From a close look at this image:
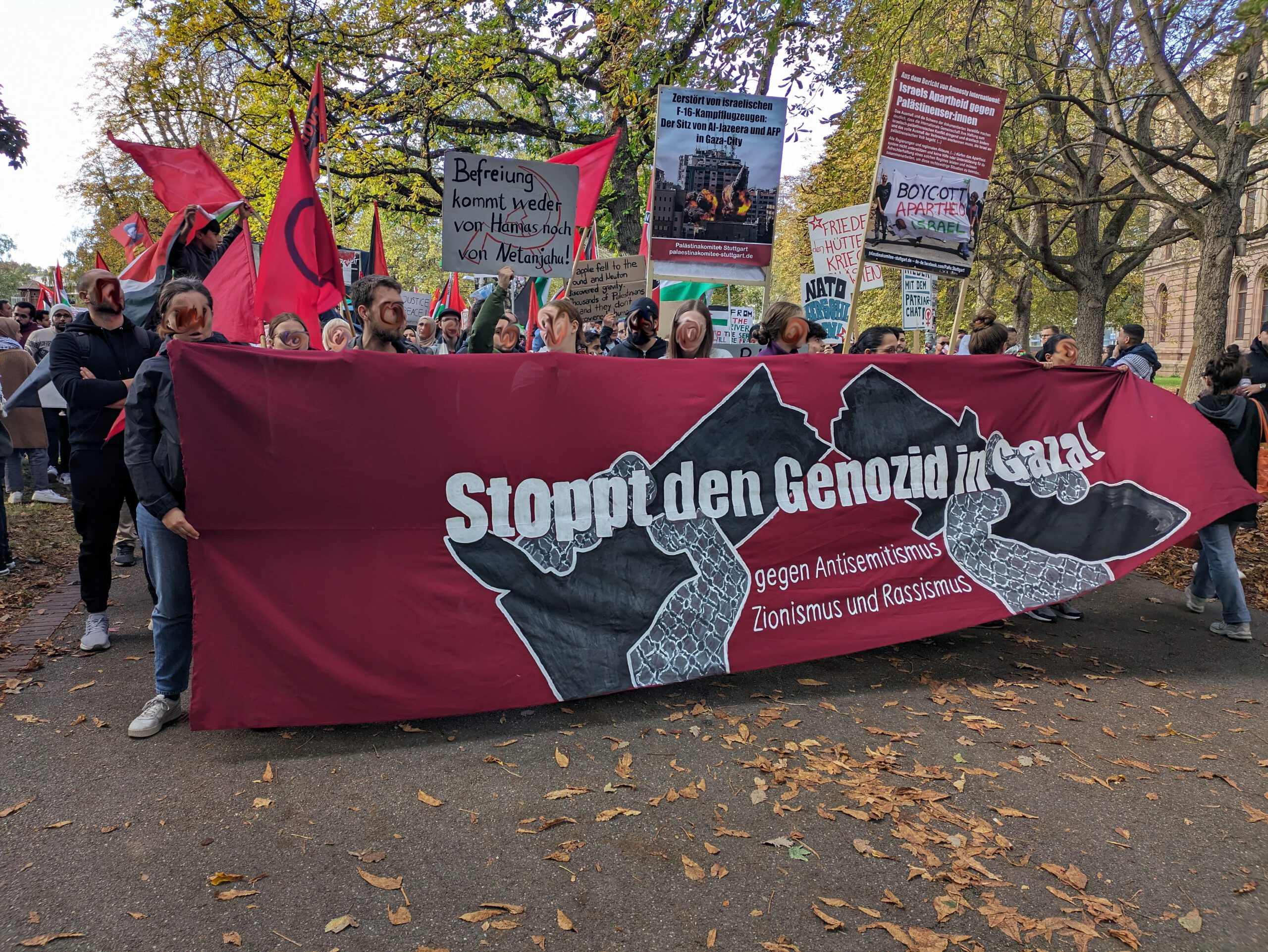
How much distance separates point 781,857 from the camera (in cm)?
285

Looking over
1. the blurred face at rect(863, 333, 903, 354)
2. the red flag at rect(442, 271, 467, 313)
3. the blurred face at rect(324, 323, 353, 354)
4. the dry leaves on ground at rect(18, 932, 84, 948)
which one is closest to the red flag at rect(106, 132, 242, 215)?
the blurred face at rect(324, 323, 353, 354)

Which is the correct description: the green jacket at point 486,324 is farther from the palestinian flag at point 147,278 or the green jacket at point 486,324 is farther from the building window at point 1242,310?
the building window at point 1242,310

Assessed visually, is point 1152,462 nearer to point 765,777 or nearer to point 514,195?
point 765,777

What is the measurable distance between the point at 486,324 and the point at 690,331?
49.4 inches

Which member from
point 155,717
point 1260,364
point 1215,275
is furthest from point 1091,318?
point 155,717

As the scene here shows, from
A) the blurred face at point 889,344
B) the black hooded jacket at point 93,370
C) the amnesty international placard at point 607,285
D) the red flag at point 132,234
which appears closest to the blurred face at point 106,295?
the black hooded jacket at point 93,370

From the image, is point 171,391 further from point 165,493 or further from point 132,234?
point 132,234

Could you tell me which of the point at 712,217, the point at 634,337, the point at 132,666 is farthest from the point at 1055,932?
the point at 712,217

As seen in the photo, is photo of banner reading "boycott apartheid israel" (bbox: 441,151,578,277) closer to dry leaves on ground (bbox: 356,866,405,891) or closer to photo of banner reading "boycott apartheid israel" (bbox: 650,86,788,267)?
photo of banner reading "boycott apartheid israel" (bbox: 650,86,788,267)

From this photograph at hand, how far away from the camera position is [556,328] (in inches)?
189

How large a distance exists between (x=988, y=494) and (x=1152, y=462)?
3.58 ft

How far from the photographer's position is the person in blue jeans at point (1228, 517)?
527cm

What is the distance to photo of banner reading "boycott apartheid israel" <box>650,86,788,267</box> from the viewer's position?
21.7 ft

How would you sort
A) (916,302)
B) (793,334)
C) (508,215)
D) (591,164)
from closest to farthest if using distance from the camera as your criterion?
(793,334)
(508,215)
(591,164)
(916,302)
